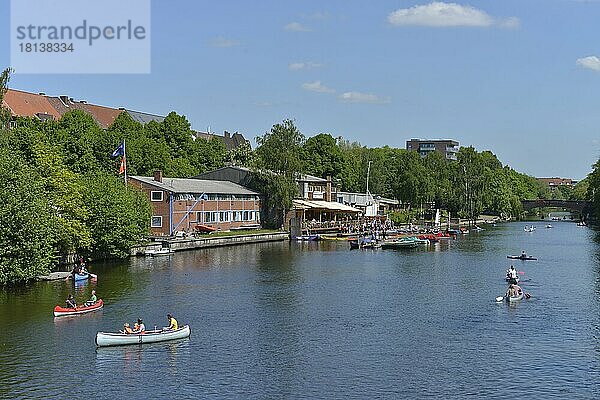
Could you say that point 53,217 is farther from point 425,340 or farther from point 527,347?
point 527,347

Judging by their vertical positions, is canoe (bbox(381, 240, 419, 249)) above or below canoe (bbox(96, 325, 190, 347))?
above

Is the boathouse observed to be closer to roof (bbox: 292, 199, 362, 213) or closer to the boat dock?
the boat dock

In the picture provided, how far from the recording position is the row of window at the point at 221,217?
3775 inches

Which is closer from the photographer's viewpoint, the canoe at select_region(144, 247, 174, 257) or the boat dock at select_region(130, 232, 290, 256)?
the canoe at select_region(144, 247, 174, 257)

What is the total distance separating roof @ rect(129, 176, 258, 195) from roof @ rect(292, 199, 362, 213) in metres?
10.9

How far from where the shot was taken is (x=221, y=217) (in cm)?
10750

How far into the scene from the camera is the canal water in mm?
33719

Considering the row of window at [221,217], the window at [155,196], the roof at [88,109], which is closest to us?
the window at [155,196]

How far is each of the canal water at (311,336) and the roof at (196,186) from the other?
941 inches

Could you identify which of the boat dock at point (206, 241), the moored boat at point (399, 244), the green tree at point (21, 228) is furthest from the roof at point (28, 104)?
the green tree at point (21, 228)

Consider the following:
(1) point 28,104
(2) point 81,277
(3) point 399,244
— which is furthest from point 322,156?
(2) point 81,277

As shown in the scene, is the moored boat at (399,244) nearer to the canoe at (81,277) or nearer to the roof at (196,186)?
the roof at (196,186)

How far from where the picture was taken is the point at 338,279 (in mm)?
66375

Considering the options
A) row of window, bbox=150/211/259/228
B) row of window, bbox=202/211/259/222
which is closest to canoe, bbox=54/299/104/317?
row of window, bbox=150/211/259/228
